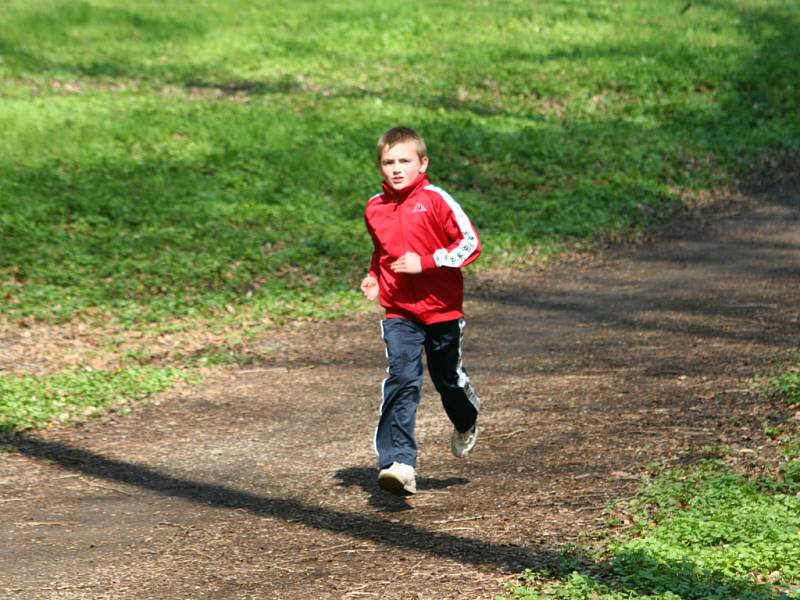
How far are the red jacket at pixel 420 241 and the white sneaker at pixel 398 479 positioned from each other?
801 millimetres

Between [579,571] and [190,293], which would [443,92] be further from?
[579,571]

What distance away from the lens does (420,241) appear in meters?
5.90

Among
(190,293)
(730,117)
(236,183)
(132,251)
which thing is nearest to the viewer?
(190,293)

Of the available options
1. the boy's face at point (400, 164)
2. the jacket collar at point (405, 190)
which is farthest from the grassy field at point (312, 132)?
the boy's face at point (400, 164)

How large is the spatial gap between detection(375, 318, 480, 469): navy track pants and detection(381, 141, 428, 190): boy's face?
0.77 metres

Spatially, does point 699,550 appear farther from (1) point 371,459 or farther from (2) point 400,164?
(1) point 371,459

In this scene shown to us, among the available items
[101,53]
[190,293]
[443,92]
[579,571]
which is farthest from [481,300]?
[101,53]

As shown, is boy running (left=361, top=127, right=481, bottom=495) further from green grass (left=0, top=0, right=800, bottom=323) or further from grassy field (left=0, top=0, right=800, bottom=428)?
green grass (left=0, top=0, right=800, bottom=323)

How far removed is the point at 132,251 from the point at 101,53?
11.5m

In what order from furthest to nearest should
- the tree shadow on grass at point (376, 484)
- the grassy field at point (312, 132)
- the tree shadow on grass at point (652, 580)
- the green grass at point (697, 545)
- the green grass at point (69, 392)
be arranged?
the grassy field at point (312, 132) < the green grass at point (69, 392) < the tree shadow on grass at point (376, 484) < the green grass at point (697, 545) < the tree shadow on grass at point (652, 580)

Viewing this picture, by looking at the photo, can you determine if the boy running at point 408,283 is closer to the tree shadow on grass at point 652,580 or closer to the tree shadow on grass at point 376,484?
the tree shadow on grass at point 376,484

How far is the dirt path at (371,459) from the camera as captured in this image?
516 centimetres

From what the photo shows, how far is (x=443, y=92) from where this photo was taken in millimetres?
20578

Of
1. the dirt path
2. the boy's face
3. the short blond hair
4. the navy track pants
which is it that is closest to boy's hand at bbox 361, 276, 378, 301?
the navy track pants
